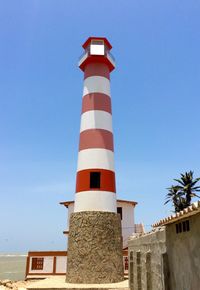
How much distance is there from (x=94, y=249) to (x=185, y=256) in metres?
11.1

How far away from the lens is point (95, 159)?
18688 mm

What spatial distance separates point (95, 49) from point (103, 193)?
10.6 meters

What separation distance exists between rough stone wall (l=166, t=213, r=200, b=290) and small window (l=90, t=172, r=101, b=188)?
10033 mm

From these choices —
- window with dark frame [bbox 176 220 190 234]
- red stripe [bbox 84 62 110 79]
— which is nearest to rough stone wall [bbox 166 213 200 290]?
window with dark frame [bbox 176 220 190 234]

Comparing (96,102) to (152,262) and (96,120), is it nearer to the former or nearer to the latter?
(96,120)

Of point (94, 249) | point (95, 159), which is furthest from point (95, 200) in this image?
point (94, 249)

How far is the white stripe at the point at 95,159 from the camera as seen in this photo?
1864 cm

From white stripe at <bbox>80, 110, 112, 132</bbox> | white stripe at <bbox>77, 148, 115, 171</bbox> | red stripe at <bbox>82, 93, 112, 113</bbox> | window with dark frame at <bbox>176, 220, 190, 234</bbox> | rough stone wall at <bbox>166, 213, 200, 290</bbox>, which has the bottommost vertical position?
rough stone wall at <bbox>166, 213, 200, 290</bbox>

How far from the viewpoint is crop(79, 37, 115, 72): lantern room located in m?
21.2

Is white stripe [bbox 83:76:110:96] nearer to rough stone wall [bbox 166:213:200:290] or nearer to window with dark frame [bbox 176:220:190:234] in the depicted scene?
rough stone wall [bbox 166:213:200:290]

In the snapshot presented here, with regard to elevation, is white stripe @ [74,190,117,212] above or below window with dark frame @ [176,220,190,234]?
above

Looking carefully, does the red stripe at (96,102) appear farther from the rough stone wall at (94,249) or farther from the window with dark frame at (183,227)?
the window with dark frame at (183,227)

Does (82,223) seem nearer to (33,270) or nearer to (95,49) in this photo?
(33,270)

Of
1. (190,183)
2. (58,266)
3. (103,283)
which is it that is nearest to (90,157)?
(103,283)
